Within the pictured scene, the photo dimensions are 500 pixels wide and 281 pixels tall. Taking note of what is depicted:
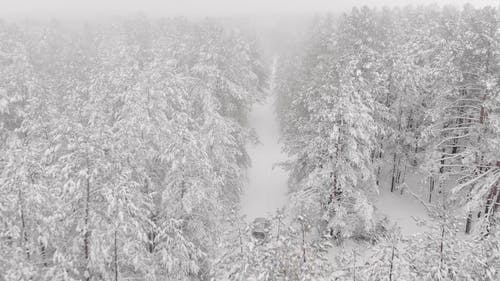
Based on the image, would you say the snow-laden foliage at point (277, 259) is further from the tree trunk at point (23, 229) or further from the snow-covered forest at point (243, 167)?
the tree trunk at point (23, 229)

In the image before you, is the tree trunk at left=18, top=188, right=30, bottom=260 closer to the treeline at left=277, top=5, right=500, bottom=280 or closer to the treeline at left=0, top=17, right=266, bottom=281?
the treeline at left=0, top=17, right=266, bottom=281

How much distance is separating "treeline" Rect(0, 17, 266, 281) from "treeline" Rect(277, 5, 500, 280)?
454 centimetres

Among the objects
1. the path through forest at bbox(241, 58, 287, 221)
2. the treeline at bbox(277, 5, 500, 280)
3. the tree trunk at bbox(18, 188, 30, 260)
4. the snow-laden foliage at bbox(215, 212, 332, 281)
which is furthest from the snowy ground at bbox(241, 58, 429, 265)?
the tree trunk at bbox(18, 188, 30, 260)

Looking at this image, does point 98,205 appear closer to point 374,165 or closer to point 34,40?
point 374,165

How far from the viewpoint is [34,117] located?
20141 millimetres

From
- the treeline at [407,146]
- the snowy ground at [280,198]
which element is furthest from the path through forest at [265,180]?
the treeline at [407,146]

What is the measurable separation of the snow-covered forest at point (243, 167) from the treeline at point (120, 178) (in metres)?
0.06

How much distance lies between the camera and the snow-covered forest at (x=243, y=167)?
9.26 meters

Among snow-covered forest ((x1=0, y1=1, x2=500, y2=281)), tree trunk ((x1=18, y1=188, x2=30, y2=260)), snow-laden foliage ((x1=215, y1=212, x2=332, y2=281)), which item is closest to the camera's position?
snow-laden foliage ((x1=215, y1=212, x2=332, y2=281))

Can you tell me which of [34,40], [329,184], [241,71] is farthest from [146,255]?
[34,40]

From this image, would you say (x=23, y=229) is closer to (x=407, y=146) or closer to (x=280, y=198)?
(x=280, y=198)

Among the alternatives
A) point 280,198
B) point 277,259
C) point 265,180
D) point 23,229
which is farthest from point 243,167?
point 277,259

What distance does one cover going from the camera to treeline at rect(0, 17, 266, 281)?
9.73 m

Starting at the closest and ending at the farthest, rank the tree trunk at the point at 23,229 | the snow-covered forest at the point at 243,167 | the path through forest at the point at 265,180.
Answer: the snow-covered forest at the point at 243,167
the tree trunk at the point at 23,229
the path through forest at the point at 265,180
